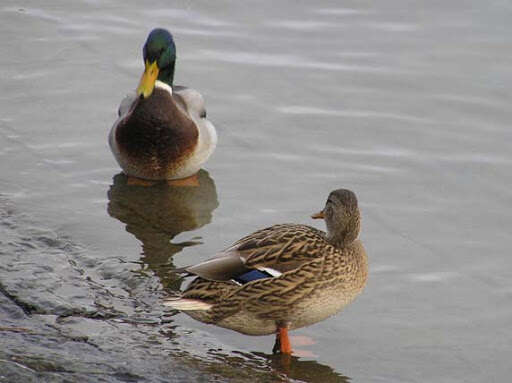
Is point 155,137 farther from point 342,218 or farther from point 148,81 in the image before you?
point 342,218

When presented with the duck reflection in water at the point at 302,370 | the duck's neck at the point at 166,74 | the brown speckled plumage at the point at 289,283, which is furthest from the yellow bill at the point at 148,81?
the duck reflection in water at the point at 302,370

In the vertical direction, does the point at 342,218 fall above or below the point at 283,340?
above

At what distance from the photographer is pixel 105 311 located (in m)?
5.65

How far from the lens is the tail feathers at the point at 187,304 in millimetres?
5406

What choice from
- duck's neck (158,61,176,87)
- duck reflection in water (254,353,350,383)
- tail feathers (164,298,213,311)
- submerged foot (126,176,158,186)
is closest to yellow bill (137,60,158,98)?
duck's neck (158,61,176,87)

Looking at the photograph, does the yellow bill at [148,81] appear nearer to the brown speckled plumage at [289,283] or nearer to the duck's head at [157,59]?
the duck's head at [157,59]

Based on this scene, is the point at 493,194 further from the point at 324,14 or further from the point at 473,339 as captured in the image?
the point at 324,14

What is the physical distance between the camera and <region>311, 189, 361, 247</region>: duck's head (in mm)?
5574

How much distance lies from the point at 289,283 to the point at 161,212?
7.64ft

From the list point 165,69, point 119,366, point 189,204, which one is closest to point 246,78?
point 165,69

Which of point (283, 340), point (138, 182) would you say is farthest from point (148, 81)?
point (283, 340)

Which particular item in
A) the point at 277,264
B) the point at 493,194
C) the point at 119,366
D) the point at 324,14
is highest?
the point at 324,14

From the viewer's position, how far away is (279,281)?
17.7 feet

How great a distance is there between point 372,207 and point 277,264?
221 cm
